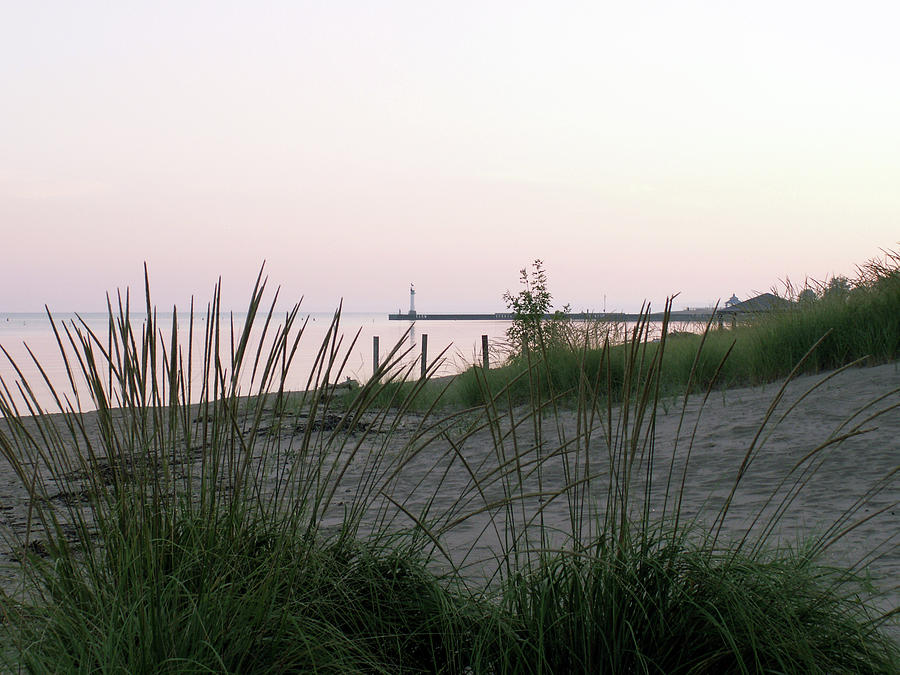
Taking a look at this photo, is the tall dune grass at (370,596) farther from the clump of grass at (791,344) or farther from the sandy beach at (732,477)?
the clump of grass at (791,344)

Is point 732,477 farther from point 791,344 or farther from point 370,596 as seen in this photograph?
point 791,344

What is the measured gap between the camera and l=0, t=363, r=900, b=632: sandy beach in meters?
2.96

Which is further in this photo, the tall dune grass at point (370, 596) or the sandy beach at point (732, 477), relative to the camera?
the sandy beach at point (732, 477)

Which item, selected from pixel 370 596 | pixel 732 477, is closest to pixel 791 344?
pixel 732 477

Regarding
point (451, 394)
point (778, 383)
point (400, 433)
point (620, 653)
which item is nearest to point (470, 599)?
point (620, 653)

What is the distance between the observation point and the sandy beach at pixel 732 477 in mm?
2957

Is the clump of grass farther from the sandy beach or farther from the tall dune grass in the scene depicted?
the tall dune grass

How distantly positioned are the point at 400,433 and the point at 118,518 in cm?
651

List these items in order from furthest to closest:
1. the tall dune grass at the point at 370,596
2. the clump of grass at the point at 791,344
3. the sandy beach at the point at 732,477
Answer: the clump of grass at the point at 791,344 → the sandy beach at the point at 732,477 → the tall dune grass at the point at 370,596

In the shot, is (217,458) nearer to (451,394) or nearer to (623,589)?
(623,589)

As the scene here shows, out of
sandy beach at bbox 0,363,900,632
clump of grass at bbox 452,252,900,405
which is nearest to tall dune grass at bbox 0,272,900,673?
sandy beach at bbox 0,363,900,632

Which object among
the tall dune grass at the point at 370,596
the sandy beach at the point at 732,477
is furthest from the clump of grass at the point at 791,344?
the tall dune grass at the point at 370,596

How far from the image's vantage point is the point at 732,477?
4.58m

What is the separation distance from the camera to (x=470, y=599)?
187cm
